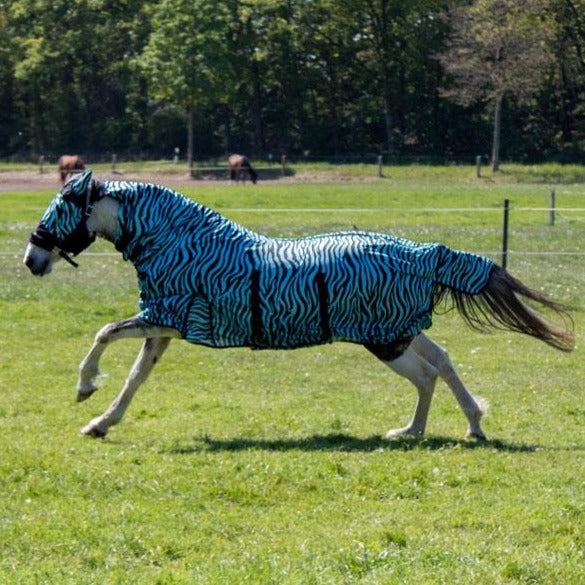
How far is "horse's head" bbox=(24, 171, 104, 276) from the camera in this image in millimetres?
9117

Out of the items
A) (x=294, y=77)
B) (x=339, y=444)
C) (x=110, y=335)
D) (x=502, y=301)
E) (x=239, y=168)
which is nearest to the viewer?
(x=339, y=444)

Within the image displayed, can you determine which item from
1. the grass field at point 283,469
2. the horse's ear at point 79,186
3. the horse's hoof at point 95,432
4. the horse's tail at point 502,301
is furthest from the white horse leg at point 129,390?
the horse's tail at point 502,301

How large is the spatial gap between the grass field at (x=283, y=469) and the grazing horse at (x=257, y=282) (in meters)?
0.71

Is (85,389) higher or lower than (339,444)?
higher

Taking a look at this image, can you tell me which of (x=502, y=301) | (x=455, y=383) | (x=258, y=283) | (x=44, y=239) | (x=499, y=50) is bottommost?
(x=455, y=383)

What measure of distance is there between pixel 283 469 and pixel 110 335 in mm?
2089

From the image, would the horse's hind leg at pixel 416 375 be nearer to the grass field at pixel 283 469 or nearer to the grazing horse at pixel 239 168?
the grass field at pixel 283 469

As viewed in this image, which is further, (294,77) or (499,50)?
(294,77)

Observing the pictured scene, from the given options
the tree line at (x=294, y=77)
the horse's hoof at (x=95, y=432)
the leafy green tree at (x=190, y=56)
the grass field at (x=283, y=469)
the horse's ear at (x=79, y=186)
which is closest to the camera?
the grass field at (x=283, y=469)

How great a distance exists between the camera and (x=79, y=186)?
908 cm

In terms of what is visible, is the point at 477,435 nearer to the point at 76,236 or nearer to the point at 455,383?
the point at 455,383

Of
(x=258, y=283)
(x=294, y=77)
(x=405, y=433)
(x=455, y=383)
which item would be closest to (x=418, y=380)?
(x=455, y=383)

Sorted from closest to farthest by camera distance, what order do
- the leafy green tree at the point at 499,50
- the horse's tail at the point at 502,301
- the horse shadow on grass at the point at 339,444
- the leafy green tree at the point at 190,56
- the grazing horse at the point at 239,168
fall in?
the horse shadow on grass at the point at 339,444 → the horse's tail at the point at 502,301 → the grazing horse at the point at 239,168 → the leafy green tree at the point at 499,50 → the leafy green tree at the point at 190,56

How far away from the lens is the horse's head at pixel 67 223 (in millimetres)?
9117
